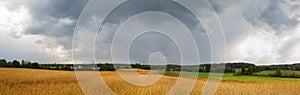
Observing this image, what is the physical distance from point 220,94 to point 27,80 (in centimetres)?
925

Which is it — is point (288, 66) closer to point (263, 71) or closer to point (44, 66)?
point (263, 71)

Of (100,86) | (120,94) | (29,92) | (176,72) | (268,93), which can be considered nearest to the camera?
(29,92)

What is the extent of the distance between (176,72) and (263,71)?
42.2 ft

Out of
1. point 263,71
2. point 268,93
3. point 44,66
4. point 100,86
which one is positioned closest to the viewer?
point 100,86

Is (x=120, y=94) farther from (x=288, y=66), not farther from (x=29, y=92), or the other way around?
(x=288, y=66)

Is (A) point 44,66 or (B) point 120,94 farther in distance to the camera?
(A) point 44,66

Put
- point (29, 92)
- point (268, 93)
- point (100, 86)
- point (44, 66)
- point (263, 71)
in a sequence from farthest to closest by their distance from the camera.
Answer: point (263, 71) → point (44, 66) → point (268, 93) → point (100, 86) → point (29, 92)

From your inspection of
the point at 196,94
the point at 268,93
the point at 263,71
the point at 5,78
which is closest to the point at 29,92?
the point at 5,78

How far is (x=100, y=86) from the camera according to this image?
1638 centimetres

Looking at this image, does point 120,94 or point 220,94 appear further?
point 220,94

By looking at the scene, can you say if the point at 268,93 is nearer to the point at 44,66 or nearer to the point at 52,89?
Answer: the point at 52,89

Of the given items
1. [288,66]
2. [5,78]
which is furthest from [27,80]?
[288,66]

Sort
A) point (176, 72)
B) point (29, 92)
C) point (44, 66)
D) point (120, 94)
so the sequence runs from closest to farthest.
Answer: point (29, 92)
point (120, 94)
point (44, 66)
point (176, 72)

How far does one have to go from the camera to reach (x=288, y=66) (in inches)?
2047
